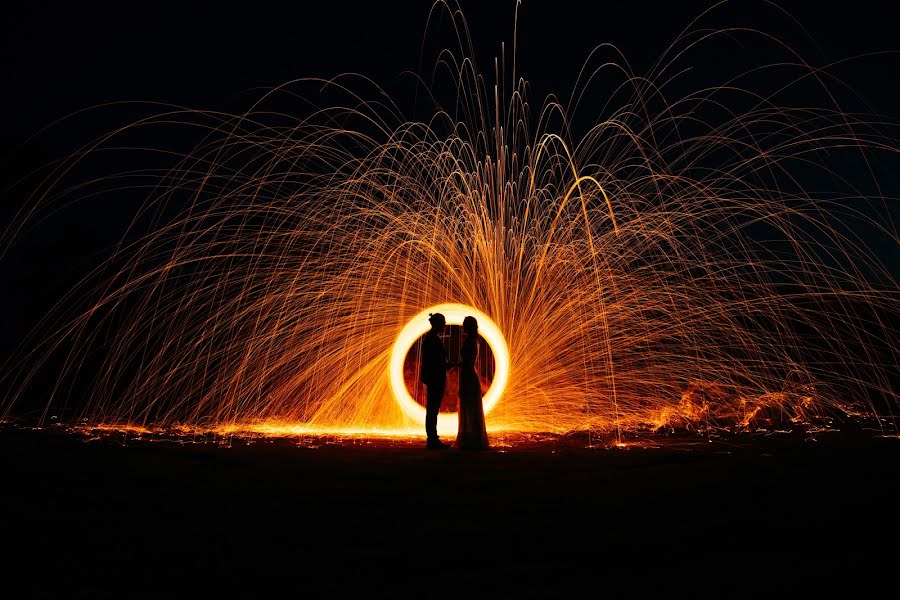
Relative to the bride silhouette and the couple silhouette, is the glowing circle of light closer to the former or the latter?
the couple silhouette

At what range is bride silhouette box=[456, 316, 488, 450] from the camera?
32.6 ft

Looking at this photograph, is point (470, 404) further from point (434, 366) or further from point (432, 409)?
point (434, 366)

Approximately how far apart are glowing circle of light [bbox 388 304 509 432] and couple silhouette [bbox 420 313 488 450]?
1202mm

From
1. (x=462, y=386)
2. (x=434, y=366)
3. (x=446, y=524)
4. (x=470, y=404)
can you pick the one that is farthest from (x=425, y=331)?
(x=446, y=524)

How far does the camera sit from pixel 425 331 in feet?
39.3

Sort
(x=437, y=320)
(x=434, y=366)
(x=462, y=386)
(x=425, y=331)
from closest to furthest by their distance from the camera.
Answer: (x=462, y=386) < (x=437, y=320) < (x=434, y=366) < (x=425, y=331)

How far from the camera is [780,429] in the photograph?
40.3 feet

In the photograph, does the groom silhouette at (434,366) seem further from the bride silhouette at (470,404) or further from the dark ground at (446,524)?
the dark ground at (446,524)

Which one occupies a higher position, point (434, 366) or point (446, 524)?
Answer: point (434, 366)

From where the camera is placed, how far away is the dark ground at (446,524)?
3.75m

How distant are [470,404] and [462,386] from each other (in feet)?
1.03

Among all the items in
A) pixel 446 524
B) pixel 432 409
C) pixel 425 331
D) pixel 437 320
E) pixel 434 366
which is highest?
pixel 425 331

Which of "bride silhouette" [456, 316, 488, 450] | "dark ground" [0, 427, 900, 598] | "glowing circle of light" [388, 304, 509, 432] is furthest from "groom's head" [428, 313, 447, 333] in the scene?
"dark ground" [0, 427, 900, 598]

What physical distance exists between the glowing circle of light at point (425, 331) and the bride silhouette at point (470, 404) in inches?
60.3
